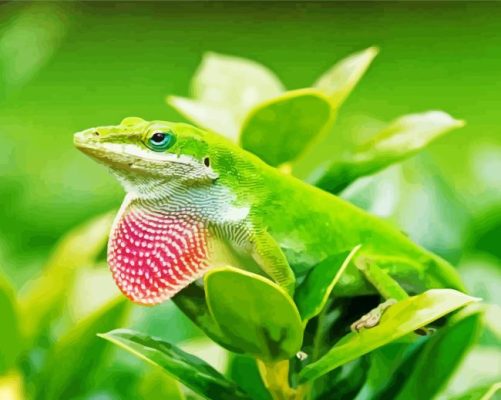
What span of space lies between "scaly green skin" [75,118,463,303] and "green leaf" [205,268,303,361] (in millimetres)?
45

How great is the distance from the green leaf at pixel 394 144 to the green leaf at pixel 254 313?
194 millimetres

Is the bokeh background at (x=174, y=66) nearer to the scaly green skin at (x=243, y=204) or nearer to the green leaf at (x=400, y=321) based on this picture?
the scaly green skin at (x=243, y=204)

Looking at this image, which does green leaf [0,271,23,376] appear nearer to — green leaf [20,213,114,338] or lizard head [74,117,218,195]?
green leaf [20,213,114,338]

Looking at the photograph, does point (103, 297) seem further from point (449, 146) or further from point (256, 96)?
point (449, 146)

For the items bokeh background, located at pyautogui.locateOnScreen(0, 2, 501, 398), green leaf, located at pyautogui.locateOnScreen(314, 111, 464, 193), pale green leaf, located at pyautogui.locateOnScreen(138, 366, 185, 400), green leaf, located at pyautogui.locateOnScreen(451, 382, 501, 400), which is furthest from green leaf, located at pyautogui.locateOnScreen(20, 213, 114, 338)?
bokeh background, located at pyautogui.locateOnScreen(0, 2, 501, 398)

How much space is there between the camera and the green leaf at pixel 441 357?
78 cm

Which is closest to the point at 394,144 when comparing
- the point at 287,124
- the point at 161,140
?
the point at 287,124

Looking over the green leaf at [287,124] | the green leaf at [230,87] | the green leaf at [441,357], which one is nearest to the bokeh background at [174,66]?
the green leaf at [230,87]

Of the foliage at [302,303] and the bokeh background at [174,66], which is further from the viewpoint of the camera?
the bokeh background at [174,66]

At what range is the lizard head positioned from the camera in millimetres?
769

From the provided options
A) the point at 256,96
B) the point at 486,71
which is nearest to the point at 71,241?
the point at 256,96

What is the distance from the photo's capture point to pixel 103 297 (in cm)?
104

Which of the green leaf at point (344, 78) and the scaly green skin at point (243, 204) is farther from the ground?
the green leaf at point (344, 78)

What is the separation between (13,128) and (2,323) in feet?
7.06
